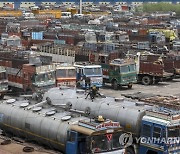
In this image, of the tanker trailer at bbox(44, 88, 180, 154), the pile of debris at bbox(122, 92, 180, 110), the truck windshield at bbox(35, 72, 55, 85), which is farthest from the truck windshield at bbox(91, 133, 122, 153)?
the truck windshield at bbox(35, 72, 55, 85)

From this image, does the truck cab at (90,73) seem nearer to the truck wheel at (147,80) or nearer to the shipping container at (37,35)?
the truck wheel at (147,80)

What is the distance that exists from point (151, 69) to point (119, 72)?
379 cm

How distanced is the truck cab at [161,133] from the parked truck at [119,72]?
16.3 metres

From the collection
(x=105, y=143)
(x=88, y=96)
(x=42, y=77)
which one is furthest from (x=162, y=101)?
(x=42, y=77)

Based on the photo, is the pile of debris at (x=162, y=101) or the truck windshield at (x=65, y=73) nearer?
the pile of debris at (x=162, y=101)

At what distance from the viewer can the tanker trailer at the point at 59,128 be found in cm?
1515

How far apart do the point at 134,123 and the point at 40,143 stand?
144 inches

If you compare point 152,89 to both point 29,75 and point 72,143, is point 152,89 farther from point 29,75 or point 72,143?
point 72,143

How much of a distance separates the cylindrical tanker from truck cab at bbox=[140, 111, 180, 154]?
2.78 feet

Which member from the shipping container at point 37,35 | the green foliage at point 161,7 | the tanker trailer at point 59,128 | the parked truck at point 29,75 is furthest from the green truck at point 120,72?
the green foliage at point 161,7

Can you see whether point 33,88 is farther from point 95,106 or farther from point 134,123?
point 134,123

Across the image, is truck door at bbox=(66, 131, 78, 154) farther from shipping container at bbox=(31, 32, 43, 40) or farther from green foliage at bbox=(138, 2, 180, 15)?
green foliage at bbox=(138, 2, 180, 15)

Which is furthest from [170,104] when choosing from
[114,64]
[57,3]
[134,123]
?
[57,3]

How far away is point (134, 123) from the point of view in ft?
58.4
